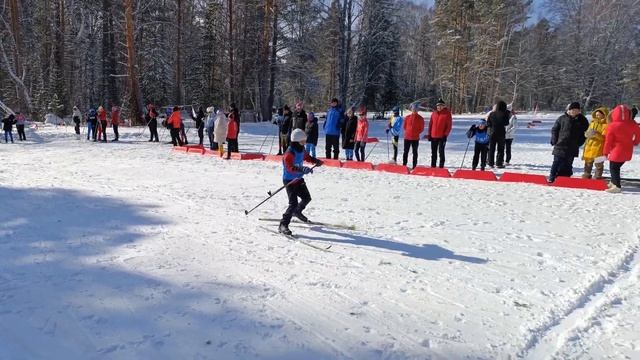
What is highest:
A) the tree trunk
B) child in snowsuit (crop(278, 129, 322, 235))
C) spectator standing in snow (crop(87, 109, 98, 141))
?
the tree trunk

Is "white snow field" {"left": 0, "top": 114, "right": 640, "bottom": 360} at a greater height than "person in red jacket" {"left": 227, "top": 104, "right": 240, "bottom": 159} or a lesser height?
lesser

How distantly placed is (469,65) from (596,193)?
3762 centimetres

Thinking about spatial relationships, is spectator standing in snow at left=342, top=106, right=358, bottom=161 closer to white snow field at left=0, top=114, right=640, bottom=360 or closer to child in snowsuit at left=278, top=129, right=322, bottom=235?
white snow field at left=0, top=114, right=640, bottom=360

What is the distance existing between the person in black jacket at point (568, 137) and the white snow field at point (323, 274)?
0.78m

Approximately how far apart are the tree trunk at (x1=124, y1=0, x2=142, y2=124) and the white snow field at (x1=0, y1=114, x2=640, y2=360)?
1442 centimetres

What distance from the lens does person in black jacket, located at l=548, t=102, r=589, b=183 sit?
10.1 m

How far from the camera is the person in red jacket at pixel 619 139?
9.35 meters

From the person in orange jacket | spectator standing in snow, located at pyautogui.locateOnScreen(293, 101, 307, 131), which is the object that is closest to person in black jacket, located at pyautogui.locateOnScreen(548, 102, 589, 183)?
spectator standing in snow, located at pyautogui.locateOnScreen(293, 101, 307, 131)

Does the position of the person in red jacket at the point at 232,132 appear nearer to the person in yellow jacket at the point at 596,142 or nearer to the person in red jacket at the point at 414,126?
the person in red jacket at the point at 414,126

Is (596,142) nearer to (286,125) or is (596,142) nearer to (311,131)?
(311,131)

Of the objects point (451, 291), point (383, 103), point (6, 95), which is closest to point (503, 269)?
point (451, 291)

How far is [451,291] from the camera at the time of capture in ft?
15.9

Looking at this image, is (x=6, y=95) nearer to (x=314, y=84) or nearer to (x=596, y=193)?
(x=314, y=84)

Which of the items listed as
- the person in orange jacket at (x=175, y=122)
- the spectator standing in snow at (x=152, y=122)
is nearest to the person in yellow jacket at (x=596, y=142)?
the person in orange jacket at (x=175, y=122)
